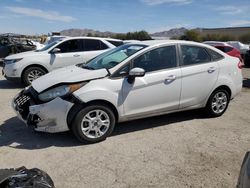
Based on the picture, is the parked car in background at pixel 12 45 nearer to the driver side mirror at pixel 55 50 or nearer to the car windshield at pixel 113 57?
the driver side mirror at pixel 55 50

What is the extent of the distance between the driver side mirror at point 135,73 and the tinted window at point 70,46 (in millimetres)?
5419

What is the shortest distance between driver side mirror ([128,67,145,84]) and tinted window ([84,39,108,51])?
549 cm

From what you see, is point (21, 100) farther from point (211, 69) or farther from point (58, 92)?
point (211, 69)

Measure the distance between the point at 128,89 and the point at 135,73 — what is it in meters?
0.31

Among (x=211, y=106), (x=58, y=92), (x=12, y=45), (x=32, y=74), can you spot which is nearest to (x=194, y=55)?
(x=211, y=106)

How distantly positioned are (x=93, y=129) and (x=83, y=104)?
1.51 feet

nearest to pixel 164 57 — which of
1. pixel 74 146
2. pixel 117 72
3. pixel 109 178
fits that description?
pixel 117 72

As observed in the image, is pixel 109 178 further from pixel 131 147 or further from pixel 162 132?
pixel 162 132

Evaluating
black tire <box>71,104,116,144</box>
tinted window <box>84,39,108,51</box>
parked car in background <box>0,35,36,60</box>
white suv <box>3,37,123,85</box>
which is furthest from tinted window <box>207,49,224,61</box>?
parked car in background <box>0,35,36,60</box>

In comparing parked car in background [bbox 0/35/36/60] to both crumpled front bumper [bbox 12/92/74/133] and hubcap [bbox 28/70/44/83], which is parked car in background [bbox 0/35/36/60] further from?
crumpled front bumper [bbox 12/92/74/133]

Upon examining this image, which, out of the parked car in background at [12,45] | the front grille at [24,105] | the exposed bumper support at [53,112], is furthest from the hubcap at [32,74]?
the parked car in background at [12,45]

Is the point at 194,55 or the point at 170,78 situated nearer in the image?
the point at 170,78

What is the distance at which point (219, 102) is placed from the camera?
6363 millimetres

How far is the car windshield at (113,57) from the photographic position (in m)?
5.43
